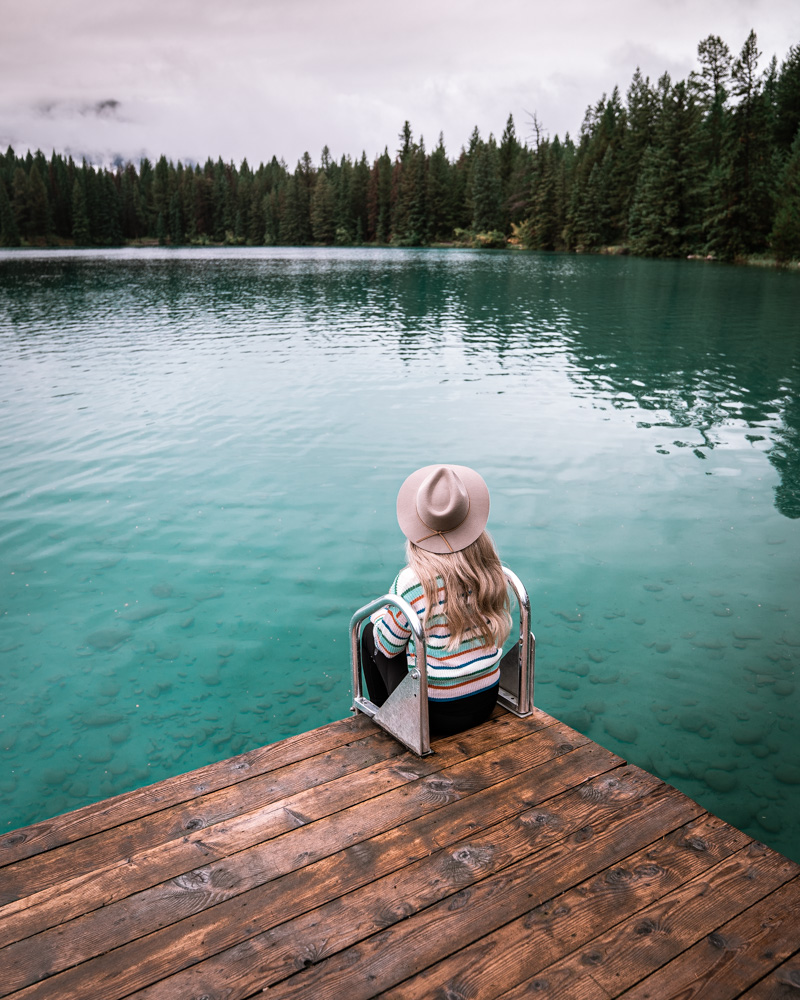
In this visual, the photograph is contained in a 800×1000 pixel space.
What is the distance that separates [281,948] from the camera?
2180 mm

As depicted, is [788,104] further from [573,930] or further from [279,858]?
[279,858]

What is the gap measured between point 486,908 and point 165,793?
147 cm

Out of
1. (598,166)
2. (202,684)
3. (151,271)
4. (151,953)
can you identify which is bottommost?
(202,684)

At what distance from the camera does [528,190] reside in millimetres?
79125

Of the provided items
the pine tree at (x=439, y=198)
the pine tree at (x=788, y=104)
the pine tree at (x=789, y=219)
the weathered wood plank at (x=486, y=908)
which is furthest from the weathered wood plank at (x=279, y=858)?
the pine tree at (x=439, y=198)

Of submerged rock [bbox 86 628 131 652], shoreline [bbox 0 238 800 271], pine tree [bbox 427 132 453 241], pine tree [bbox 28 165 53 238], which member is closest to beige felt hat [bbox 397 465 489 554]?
submerged rock [bbox 86 628 131 652]

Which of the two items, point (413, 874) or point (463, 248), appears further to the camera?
point (463, 248)

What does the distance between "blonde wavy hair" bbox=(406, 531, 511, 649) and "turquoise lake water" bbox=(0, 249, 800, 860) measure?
7.05 ft

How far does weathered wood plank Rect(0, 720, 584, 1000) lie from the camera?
2.15 m

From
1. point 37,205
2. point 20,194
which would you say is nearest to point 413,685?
point 37,205

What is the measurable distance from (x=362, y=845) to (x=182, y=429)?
412 inches

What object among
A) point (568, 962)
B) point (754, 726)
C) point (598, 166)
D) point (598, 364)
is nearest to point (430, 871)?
point (568, 962)

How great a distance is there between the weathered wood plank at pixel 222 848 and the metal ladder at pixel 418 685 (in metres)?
0.14

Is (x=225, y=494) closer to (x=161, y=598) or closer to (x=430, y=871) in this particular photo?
(x=161, y=598)
